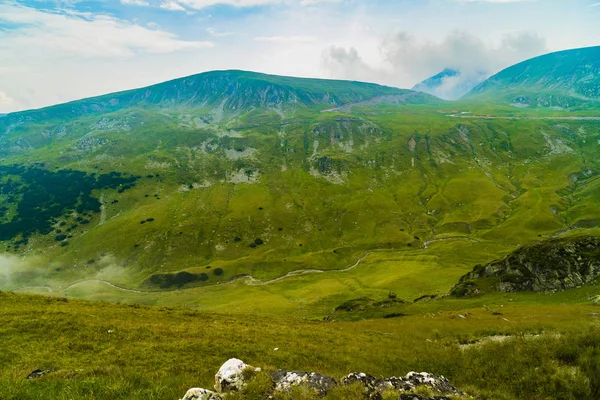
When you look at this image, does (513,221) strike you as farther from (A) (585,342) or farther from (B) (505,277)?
(A) (585,342)

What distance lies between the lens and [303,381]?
1316cm

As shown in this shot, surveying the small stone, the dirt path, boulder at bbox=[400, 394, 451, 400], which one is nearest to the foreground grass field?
the small stone

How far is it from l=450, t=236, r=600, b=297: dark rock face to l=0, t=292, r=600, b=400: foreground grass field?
99.6 feet

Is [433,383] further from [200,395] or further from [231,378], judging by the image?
[200,395]

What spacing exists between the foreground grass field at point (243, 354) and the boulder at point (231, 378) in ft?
7.75

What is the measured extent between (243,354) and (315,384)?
40.0ft

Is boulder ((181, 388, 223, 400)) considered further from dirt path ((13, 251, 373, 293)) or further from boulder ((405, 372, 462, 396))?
dirt path ((13, 251, 373, 293))

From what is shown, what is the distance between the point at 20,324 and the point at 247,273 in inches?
5822

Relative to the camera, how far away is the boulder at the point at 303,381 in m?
12.7

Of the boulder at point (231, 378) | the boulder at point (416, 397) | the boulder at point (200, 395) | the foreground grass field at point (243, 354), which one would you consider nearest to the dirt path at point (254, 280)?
the foreground grass field at point (243, 354)

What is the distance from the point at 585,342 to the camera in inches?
577

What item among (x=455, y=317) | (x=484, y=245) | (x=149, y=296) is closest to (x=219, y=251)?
(x=149, y=296)

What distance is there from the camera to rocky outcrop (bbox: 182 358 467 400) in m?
12.0

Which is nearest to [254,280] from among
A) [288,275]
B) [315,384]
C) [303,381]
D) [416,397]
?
[288,275]
